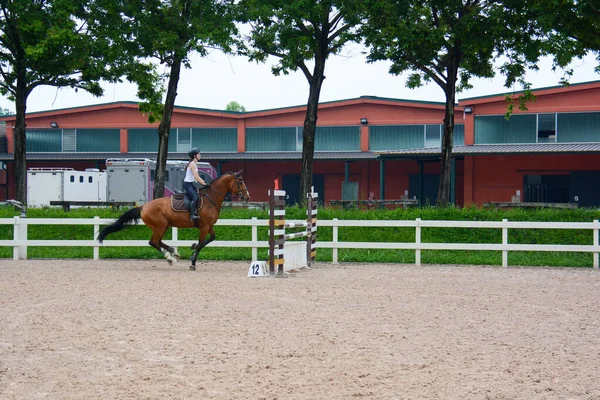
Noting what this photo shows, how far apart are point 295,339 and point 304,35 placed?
21232mm

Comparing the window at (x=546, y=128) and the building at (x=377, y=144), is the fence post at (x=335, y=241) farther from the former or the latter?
the window at (x=546, y=128)

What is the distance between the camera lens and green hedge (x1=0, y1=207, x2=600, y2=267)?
21.2m

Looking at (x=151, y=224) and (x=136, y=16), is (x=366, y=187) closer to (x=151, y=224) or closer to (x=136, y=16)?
(x=136, y=16)

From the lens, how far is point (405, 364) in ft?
25.5

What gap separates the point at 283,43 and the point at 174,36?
3.73m

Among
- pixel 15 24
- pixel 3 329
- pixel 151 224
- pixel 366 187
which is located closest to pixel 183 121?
pixel 366 187

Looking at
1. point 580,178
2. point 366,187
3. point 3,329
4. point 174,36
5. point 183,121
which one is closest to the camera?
point 3,329

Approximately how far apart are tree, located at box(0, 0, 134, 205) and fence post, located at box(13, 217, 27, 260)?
9.25 m

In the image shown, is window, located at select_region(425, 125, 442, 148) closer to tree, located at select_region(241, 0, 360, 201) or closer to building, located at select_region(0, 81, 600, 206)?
building, located at select_region(0, 81, 600, 206)

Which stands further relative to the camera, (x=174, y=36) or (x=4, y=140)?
(x=4, y=140)

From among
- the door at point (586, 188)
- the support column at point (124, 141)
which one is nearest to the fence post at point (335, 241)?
the door at point (586, 188)

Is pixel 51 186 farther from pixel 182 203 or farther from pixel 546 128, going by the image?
pixel 546 128

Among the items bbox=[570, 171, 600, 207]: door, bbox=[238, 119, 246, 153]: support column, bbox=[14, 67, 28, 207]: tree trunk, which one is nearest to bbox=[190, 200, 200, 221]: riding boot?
bbox=[14, 67, 28, 207]: tree trunk

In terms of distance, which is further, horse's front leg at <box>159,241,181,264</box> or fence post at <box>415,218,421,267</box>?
fence post at <box>415,218,421,267</box>
